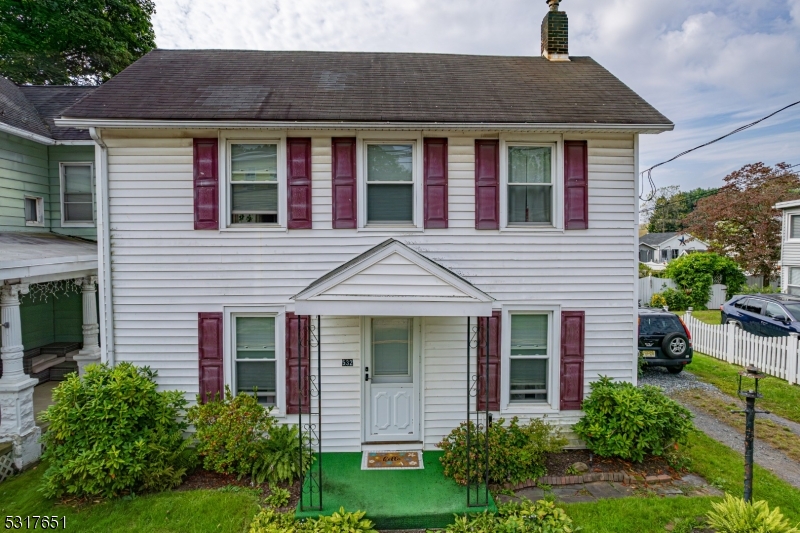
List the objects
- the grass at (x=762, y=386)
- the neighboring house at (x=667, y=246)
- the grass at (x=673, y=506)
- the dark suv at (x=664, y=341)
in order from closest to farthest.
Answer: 1. the grass at (x=673, y=506)
2. the grass at (x=762, y=386)
3. the dark suv at (x=664, y=341)
4. the neighboring house at (x=667, y=246)

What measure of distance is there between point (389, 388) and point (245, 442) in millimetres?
2291

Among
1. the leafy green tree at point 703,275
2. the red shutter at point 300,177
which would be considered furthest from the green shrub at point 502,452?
the leafy green tree at point 703,275

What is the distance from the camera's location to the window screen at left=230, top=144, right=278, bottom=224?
6051 millimetres

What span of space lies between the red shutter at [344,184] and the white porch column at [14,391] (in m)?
5.12

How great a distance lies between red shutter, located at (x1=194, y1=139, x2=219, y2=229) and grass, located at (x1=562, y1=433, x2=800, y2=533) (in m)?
6.66

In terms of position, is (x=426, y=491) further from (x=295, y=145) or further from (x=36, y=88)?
(x=36, y=88)

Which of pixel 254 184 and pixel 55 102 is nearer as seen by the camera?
pixel 254 184

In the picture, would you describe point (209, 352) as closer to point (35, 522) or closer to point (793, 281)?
point (35, 522)

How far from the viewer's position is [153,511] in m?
4.71

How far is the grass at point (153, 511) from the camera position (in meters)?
4.46

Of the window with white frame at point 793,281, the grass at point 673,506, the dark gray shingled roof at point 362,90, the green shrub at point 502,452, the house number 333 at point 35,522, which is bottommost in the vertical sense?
the house number 333 at point 35,522

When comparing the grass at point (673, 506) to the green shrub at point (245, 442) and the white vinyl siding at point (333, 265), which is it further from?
the green shrub at point (245, 442)

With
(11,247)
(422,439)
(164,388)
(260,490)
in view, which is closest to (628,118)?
(422,439)

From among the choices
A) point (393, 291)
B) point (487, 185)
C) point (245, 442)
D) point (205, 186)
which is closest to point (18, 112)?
point (205, 186)
